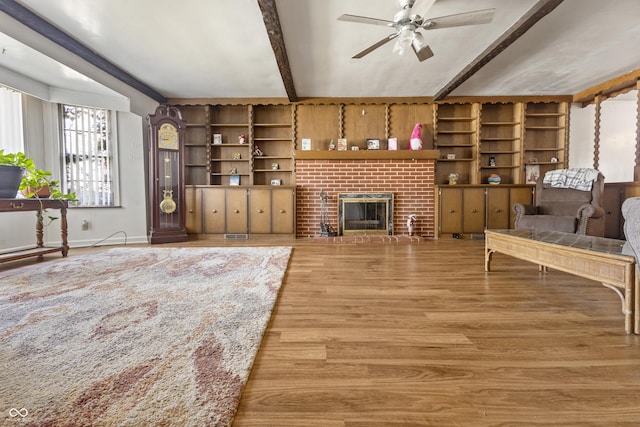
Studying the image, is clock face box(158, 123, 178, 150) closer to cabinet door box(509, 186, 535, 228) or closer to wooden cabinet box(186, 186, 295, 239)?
wooden cabinet box(186, 186, 295, 239)

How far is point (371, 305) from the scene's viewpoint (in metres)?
1.69

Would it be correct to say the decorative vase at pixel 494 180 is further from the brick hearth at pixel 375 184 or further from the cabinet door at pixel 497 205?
the brick hearth at pixel 375 184

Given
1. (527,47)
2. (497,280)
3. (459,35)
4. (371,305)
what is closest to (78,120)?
(371,305)

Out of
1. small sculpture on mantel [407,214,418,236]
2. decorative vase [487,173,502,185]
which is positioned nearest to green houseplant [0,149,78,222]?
small sculpture on mantel [407,214,418,236]

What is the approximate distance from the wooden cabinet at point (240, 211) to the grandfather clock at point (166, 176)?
9.0 inches

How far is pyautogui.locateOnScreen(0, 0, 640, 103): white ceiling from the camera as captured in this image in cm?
249

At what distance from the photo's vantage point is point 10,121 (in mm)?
3275

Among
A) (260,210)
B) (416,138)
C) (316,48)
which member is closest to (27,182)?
(260,210)

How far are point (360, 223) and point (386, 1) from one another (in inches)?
122

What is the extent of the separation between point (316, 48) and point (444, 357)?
3326 mm

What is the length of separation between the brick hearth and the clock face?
200 cm

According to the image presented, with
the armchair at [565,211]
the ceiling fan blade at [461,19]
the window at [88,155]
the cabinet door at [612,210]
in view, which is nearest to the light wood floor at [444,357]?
the armchair at [565,211]

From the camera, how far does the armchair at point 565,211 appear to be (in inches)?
116

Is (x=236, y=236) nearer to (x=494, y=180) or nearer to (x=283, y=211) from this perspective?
(x=283, y=211)
